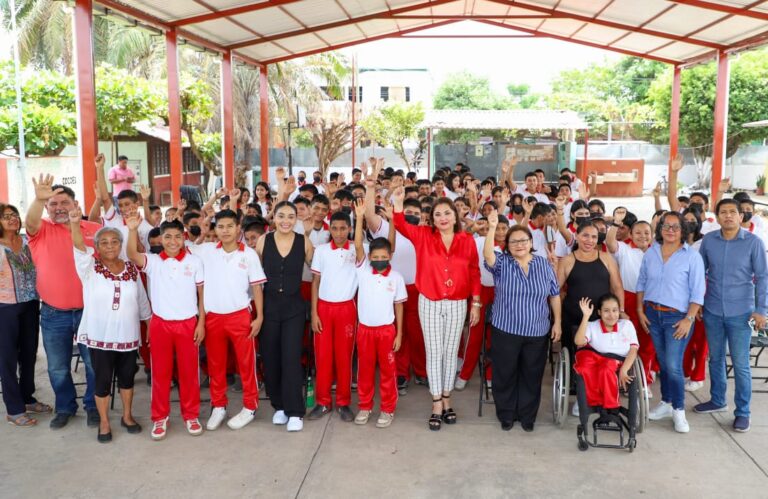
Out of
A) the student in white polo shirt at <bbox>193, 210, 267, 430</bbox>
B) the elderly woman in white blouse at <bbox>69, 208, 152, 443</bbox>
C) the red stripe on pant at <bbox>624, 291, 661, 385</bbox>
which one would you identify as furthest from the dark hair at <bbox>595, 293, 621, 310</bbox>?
the elderly woman in white blouse at <bbox>69, 208, 152, 443</bbox>

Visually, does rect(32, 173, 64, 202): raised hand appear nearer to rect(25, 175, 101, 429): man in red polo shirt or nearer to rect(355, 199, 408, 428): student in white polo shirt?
rect(25, 175, 101, 429): man in red polo shirt

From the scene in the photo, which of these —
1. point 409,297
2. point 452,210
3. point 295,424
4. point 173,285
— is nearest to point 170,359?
point 173,285

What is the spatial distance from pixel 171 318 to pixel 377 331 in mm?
1383

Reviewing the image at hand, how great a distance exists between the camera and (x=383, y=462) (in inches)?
164

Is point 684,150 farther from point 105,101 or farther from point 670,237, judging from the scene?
point 670,237

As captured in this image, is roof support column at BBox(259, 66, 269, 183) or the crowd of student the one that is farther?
roof support column at BBox(259, 66, 269, 183)

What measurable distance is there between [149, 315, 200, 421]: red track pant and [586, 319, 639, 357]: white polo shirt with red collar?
2691mm

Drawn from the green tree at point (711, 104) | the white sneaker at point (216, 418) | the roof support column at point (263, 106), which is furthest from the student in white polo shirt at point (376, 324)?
the green tree at point (711, 104)

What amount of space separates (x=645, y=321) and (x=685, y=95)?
22712 millimetres

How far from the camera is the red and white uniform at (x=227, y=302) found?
4.57 meters

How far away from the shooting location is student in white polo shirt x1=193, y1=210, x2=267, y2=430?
15.0 ft

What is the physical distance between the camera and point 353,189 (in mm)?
7926

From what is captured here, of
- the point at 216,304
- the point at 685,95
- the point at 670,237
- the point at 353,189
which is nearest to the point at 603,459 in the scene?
the point at 670,237

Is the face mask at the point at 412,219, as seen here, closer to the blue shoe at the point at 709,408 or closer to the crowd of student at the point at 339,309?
the crowd of student at the point at 339,309
